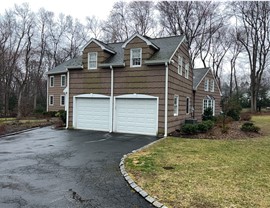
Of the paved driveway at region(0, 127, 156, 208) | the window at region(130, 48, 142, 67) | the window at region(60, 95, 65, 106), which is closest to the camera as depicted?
the paved driveway at region(0, 127, 156, 208)

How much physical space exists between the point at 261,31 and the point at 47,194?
38062mm

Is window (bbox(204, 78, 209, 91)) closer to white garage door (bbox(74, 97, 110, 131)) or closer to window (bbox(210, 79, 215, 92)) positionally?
window (bbox(210, 79, 215, 92))

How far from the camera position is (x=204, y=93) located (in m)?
21.8

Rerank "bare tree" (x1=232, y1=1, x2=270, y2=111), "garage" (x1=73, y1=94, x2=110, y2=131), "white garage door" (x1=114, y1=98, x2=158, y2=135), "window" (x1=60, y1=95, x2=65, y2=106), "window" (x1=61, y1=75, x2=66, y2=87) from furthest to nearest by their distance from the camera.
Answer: "bare tree" (x1=232, y1=1, x2=270, y2=111), "window" (x1=60, y1=95, x2=65, y2=106), "window" (x1=61, y1=75, x2=66, y2=87), "garage" (x1=73, y1=94, x2=110, y2=131), "white garage door" (x1=114, y1=98, x2=158, y2=135)

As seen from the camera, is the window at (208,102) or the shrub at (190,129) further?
the window at (208,102)

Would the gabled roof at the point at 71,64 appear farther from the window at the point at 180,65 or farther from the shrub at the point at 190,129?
the shrub at the point at 190,129

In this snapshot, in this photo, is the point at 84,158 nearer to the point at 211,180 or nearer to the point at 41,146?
the point at 41,146

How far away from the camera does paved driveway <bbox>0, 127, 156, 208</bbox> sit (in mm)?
4102

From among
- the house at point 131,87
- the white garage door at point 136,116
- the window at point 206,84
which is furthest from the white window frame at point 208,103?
the white garage door at point 136,116

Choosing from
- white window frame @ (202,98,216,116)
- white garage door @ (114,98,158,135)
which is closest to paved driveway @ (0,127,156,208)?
white garage door @ (114,98,158,135)

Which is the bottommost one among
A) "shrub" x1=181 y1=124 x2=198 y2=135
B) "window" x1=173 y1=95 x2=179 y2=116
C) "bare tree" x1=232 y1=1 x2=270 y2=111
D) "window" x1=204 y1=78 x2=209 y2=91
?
"shrub" x1=181 y1=124 x2=198 y2=135

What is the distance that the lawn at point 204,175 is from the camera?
4129mm

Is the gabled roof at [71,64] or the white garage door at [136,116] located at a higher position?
the gabled roof at [71,64]

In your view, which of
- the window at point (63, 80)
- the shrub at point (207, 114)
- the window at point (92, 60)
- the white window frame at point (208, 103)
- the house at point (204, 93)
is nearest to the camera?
the window at point (92, 60)
